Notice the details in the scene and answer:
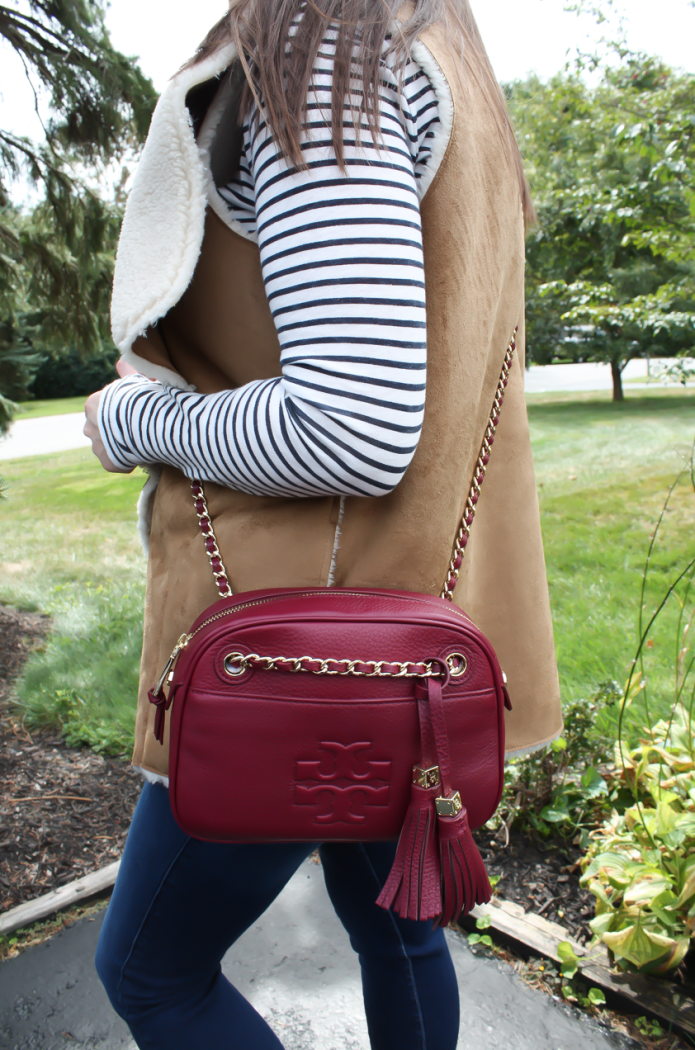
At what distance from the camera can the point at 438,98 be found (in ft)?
2.63

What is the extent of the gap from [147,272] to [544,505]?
19.2ft

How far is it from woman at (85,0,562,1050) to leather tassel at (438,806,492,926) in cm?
22

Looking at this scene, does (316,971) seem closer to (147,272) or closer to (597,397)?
(147,272)

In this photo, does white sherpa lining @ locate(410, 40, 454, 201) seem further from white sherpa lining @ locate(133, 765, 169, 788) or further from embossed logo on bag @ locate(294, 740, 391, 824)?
white sherpa lining @ locate(133, 765, 169, 788)

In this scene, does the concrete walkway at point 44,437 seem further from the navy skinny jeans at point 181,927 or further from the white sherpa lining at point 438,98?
the white sherpa lining at point 438,98

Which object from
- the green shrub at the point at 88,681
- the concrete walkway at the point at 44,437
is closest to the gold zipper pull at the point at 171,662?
the green shrub at the point at 88,681

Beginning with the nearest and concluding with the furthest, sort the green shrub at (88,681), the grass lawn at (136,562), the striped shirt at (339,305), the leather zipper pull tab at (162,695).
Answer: the striped shirt at (339,305) → the leather zipper pull tab at (162,695) → the green shrub at (88,681) → the grass lawn at (136,562)

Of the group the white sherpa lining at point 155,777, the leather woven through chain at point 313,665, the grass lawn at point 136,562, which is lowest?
the grass lawn at point 136,562

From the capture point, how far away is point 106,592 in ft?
15.7

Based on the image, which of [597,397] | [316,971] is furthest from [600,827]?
[597,397]

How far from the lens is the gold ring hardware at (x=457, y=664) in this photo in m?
0.82

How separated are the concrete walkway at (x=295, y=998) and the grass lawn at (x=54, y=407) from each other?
58.7 ft

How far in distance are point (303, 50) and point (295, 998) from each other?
202cm

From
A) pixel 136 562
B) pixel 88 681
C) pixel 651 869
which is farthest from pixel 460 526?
pixel 136 562
